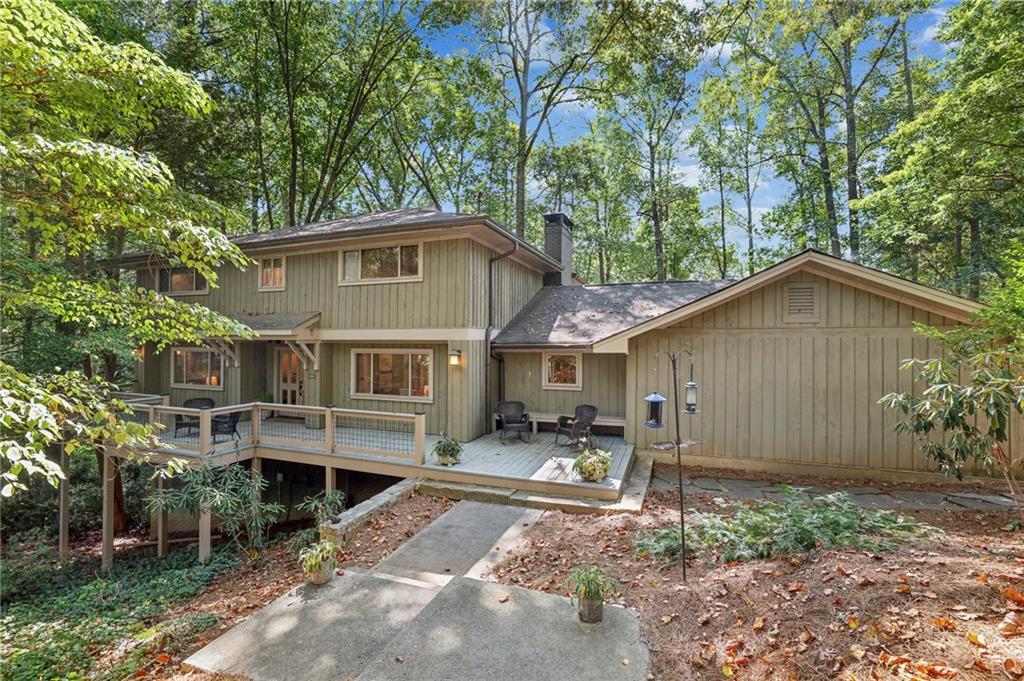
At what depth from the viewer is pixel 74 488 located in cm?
1236

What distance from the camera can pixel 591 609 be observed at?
3672 mm

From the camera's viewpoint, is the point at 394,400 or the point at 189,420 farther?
the point at 394,400

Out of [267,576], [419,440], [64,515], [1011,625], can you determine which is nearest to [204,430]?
[267,576]

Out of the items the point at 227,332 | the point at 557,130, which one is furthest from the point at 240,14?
the point at 227,332

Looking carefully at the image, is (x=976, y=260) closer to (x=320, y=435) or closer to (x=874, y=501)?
(x=874, y=501)

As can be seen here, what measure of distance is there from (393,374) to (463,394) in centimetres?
217

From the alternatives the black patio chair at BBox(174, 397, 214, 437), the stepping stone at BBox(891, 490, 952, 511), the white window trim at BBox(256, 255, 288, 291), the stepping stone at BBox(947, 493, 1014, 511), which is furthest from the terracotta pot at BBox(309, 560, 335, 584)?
the stepping stone at BBox(947, 493, 1014, 511)

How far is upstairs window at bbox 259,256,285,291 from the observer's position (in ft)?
37.9

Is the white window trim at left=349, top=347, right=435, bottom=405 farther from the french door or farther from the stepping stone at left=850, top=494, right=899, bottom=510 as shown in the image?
the stepping stone at left=850, top=494, right=899, bottom=510

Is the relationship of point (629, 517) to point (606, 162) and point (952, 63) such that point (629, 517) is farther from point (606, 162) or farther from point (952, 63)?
point (606, 162)

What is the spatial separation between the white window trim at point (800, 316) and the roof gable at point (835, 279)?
10.2 inches

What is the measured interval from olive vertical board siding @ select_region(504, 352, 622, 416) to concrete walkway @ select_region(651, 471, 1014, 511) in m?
2.63

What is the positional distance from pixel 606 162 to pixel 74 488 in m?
25.5

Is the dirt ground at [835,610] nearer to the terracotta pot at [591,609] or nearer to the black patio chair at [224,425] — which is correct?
the terracotta pot at [591,609]
